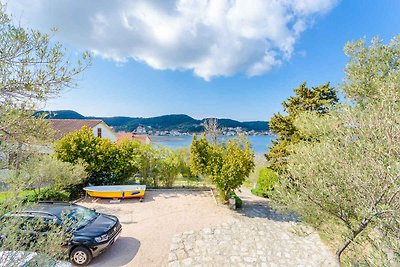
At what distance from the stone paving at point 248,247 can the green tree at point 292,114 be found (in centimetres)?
452

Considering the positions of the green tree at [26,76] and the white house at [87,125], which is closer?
the green tree at [26,76]

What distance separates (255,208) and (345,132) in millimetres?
8281

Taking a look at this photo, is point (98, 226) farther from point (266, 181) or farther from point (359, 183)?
point (266, 181)

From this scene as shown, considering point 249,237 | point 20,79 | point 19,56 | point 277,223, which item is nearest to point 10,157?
point 20,79

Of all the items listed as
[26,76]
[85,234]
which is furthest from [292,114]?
[26,76]

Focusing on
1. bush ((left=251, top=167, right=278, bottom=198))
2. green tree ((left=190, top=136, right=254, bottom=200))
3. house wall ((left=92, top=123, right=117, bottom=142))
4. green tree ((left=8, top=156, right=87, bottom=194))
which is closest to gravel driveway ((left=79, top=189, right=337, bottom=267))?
green tree ((left=190, top=136, right=254, bottom=200))

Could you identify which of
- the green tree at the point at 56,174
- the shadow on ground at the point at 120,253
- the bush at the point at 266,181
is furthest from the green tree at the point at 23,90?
the bush at the point at 266,181

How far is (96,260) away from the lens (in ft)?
20.7

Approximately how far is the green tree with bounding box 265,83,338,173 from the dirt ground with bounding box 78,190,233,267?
4.73 m

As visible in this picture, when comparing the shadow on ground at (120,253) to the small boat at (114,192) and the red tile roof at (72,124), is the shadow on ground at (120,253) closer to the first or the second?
the small boat at (114,192)

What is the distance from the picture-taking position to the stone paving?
254 inches

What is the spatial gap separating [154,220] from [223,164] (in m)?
4.23

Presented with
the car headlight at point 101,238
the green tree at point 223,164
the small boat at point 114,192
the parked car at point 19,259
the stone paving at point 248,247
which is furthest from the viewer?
the small boat at point 114,192

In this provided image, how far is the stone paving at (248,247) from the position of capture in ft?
21.1
